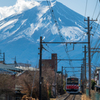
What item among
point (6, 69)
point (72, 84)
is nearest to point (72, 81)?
point (72, 84)

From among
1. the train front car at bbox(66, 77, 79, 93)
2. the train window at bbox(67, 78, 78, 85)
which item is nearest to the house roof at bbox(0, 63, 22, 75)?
the train front car at bbox(66, 77, 79, 93)

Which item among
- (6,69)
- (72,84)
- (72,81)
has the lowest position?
(72,84)

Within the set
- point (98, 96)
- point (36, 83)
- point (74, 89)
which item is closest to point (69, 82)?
point (74, 89)

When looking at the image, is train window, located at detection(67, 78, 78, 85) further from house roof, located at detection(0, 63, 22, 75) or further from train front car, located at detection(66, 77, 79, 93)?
house roof, located at detection(0, 63, 22, 75)

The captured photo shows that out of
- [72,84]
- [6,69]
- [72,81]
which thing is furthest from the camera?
[72,81]

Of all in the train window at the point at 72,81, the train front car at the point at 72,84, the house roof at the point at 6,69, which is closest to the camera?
the house roof at the point at 6,69

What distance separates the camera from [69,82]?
57.6 m

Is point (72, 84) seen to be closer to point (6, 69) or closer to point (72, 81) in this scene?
point (72, 81)

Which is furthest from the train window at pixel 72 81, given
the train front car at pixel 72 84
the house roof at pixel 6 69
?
the house roof at pixel 6 69

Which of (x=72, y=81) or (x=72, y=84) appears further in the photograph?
(x=72, y=81)

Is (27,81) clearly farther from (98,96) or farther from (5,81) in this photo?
(98,96)

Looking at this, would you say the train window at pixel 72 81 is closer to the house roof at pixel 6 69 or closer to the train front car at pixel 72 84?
the train front car at pixel 72 84

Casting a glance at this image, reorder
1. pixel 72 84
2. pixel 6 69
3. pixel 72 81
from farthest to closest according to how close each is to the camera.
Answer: pixel 72 81, pixel 72 84, pixel 6 69

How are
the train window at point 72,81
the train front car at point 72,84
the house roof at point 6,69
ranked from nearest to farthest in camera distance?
the house roof at point 6,69
the train front car at point 72,84
the train window at point 72,81
